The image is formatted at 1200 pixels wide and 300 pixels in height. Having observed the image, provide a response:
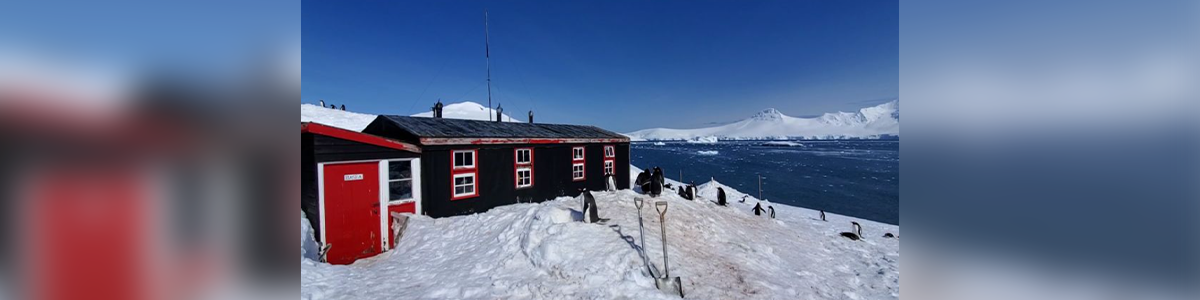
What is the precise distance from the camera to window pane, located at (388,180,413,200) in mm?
9321

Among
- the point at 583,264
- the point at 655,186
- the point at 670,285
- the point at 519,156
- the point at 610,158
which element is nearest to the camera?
the point at 670,285

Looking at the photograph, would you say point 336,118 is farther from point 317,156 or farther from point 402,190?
point 317,156

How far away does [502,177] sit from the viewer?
10.8m

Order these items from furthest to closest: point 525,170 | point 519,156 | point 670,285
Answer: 1. point 525,170
2. point 519,156
3. point 670,285

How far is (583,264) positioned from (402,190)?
5606 millimetres

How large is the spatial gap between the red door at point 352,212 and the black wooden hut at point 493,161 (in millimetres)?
1120

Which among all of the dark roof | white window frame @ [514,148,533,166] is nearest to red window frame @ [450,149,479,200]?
the dark roof

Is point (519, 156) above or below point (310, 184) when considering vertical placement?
above
